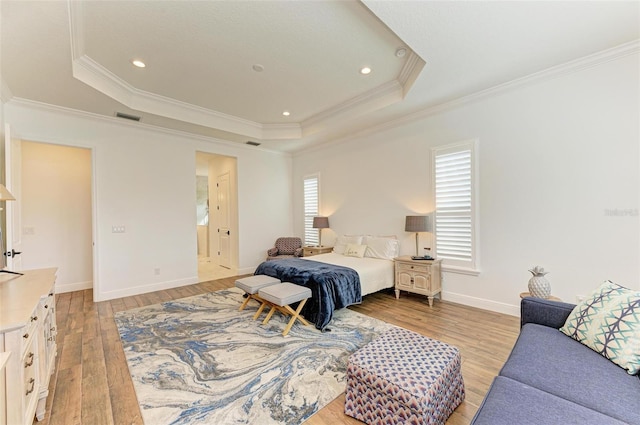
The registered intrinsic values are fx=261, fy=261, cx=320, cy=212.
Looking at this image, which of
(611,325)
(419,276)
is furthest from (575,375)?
(419,276)

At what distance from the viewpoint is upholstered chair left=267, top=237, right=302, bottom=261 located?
20.1ft

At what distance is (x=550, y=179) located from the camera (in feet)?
10.4

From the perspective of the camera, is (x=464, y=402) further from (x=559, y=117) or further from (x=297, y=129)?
(x=297, y=129)

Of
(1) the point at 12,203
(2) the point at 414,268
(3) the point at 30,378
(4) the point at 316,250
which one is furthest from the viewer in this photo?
(4) the point at 316,250

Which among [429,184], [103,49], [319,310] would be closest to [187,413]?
[319,310]

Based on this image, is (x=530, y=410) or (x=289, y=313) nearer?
(x=530, y=410)

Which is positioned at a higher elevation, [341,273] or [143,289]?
[341,273]

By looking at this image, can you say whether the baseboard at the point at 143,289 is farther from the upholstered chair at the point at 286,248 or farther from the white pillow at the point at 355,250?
the white pillow at the point at 355,250

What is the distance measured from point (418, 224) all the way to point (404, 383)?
286 cm

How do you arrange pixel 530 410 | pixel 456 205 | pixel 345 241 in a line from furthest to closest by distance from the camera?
pixel 345 241 < pixel 456 205 < pixel 530 410

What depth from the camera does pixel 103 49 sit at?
291cm

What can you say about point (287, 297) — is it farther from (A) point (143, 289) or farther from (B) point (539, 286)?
(A) point (143, 289)

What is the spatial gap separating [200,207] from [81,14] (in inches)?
276

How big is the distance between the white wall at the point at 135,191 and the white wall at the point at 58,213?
3.38ft
